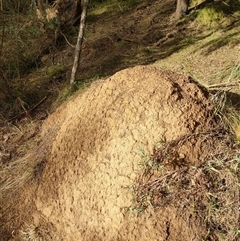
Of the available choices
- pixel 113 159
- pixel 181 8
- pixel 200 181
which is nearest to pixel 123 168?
pixel 113 159

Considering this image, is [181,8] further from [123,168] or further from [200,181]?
[200,181]

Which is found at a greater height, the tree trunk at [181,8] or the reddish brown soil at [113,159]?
the reddish brown soil at [113,159]

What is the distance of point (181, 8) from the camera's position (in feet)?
24.9

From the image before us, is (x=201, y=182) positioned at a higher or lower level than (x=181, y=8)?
higher

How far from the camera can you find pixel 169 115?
3254mm

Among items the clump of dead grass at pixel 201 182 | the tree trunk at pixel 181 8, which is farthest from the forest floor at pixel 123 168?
the tree trunk at pixel 181 8

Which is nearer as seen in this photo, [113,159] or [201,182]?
[201,182]

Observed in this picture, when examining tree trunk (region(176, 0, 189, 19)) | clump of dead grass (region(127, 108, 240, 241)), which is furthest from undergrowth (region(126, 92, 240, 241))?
tree trunk (region(176, 0, 189, 19))

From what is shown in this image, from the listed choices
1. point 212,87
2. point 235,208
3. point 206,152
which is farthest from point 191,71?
point 235,208

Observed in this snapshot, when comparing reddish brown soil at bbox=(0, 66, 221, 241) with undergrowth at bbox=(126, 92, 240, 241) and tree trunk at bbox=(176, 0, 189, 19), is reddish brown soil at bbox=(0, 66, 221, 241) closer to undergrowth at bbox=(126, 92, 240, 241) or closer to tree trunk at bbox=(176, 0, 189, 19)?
undergrowth at bbox=(126, 92, 240, 241)

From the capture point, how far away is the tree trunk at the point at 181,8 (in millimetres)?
7527

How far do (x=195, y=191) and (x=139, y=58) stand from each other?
444 cm

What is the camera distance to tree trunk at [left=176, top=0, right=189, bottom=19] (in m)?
7.53

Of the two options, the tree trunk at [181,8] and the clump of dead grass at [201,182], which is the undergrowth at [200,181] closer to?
the clump of dead grass at [201,182]
